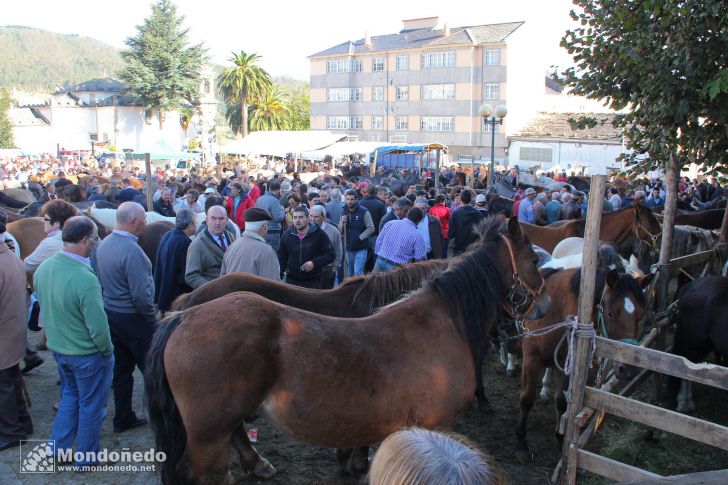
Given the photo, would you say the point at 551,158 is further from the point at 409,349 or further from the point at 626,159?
the point at 409,349

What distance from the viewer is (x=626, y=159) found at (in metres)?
7.63

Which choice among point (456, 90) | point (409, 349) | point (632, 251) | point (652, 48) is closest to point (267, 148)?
point (632, 251)

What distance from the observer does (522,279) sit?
4.43 meters

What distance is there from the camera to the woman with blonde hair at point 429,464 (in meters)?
1.55

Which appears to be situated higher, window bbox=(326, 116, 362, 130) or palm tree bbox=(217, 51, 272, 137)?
palm tree bbox=(217, 51, 272, 137)

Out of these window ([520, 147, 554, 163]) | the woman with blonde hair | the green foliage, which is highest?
window ([520, 147, 554, 163])

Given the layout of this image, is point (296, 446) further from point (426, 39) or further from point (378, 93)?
point (378, 93)

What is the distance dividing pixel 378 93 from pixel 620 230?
5335cm

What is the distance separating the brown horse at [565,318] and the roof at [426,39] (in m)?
51.1

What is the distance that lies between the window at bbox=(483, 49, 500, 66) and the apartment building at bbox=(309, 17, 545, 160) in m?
0.09

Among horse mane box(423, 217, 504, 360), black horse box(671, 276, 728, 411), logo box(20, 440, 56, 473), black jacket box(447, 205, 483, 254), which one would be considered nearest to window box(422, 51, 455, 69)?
black jacket box(447, 205, 483, 254)

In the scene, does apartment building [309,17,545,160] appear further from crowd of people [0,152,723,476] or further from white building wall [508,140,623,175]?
crowd of people [0,152,723,476]

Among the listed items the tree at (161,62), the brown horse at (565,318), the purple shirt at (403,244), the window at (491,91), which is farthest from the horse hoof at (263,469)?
the tree at (161,62)

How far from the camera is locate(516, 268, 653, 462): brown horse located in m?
4.99
